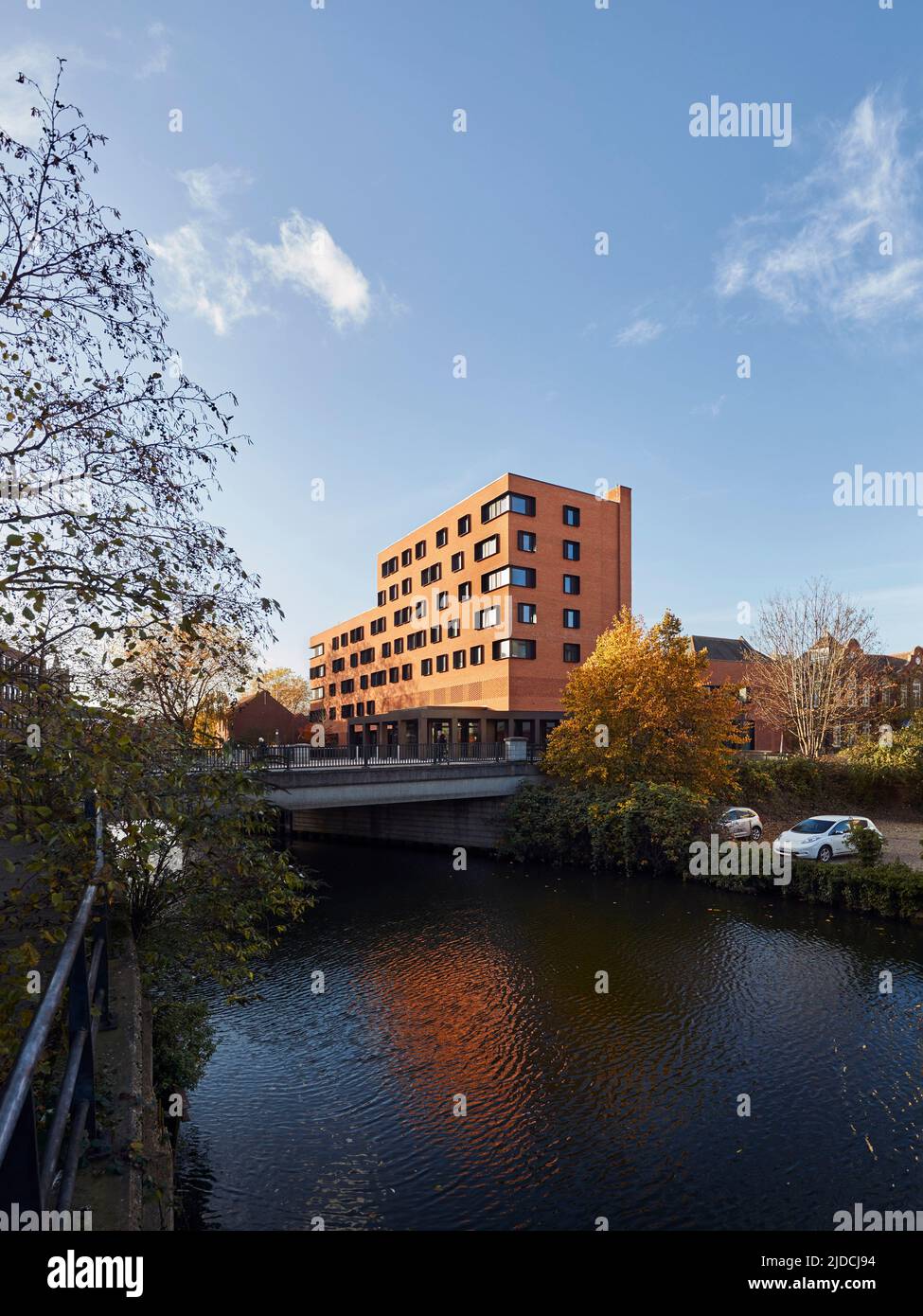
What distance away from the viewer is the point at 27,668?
21.0 ft

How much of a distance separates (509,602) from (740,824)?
18.3 meters

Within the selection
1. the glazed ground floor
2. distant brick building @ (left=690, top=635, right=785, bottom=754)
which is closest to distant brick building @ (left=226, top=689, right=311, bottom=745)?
the glazed ground floor

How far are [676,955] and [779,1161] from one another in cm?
782

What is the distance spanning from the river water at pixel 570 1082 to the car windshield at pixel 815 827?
5046 millimetres

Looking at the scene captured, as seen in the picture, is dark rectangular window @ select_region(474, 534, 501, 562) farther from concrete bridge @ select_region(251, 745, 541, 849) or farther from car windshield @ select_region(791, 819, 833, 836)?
car windshield @ select_region(791, 819, 833, 836)

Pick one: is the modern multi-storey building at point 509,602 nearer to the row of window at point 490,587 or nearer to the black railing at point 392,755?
the row of window at point 490,587

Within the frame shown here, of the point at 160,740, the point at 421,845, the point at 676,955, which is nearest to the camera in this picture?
the point at 160,740

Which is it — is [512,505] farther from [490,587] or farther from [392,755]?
[392,755]

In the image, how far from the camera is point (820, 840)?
22531mm

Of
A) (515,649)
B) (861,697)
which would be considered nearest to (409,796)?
(515,649)

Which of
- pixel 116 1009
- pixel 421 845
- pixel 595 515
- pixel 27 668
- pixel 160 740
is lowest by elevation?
pixel 421 845

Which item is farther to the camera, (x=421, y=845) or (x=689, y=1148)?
(x=421, y=845)
